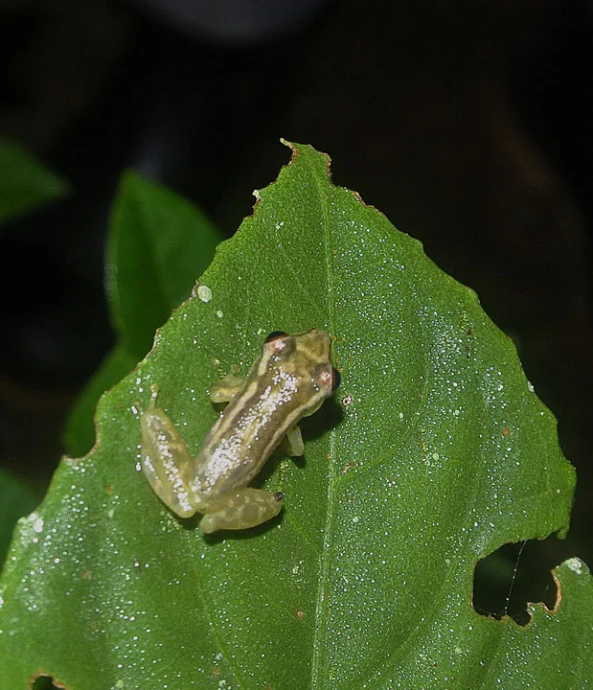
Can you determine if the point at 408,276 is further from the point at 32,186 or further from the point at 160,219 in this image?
the point at 32,186

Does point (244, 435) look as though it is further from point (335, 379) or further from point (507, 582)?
point (507, 582)

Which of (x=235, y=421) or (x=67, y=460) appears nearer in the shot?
(x=67, y=460)

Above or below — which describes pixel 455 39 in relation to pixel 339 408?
above

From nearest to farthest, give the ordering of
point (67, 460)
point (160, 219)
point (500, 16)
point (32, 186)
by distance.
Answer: point (67, 460), point (160, 219), point (32, 186), point (500, 16)

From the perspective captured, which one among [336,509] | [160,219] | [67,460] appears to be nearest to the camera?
[67,460]

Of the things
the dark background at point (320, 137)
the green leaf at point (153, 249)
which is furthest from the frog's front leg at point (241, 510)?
the dark background at point (320, 137)

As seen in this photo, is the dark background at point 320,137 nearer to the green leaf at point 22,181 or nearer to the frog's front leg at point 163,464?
the green leaf at point 22,181

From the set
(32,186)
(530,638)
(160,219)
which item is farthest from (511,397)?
(32,186)
